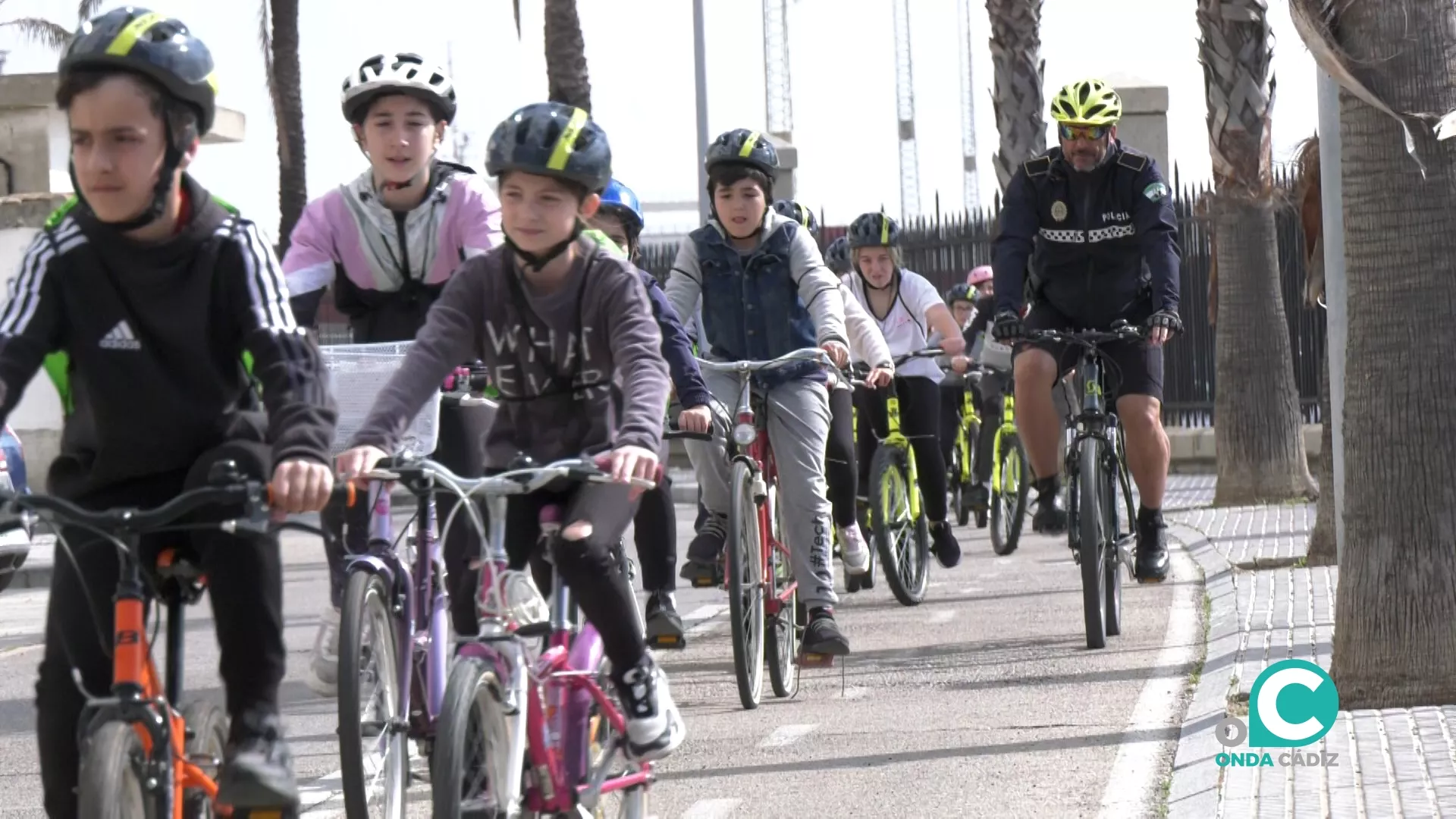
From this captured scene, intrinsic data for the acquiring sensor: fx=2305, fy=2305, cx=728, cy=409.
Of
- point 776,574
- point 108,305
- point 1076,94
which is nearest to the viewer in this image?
point 108,305

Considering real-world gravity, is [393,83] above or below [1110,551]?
above

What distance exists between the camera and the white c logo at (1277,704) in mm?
6402

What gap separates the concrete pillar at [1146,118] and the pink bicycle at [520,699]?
17776 mm

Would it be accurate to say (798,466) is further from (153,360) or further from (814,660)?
(153,360)

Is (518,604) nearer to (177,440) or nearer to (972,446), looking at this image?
(177,440)

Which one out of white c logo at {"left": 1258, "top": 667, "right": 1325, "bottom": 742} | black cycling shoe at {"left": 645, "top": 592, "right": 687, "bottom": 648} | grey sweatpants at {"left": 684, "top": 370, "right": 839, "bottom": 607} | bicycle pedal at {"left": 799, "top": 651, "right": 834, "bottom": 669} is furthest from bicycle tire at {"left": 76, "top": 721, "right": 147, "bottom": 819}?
bicycle pedal at {"left": 799, "top": 651, "right": 834, "bottom": 669}

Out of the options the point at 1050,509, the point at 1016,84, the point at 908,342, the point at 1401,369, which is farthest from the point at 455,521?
the point at 1016,84

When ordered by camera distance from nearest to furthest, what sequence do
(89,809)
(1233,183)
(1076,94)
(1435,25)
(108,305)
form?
(89,809) < (108,305) < (1435,25) < (1076,94) < (1233,183)

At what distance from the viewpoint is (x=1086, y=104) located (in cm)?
934

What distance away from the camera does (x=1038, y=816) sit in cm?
596

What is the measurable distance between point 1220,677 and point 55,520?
4667mm

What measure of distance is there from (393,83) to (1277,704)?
10.1 feet

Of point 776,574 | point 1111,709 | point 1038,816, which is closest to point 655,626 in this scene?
point 776,574

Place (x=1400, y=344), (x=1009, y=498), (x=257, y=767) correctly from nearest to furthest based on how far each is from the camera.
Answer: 1. (x=257, y=767)
2. (x=1400, y=344)
3. (x=1009, y=498)
